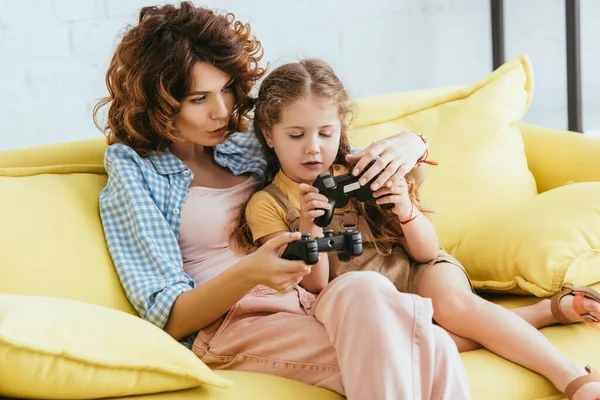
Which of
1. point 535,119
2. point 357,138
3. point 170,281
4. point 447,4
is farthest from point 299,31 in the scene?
point 170,281

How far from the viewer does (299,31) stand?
8.48ft

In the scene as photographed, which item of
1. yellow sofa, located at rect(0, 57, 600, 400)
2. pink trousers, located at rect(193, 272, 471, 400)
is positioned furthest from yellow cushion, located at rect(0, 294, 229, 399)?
pink trousers, located at rect(193, 272, 471, 400)

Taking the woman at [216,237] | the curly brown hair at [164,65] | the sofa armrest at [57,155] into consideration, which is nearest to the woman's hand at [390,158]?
the woman at [216,237]

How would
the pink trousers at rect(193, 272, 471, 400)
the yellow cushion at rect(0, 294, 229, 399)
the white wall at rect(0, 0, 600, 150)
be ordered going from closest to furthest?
the yellow cushion at rect(0, 294, 229, 399) < the pink trousers at rect(193, 272, 471, 400) < the white wall at rect(0, 0, 600, 150)

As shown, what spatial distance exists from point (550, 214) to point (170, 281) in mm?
703

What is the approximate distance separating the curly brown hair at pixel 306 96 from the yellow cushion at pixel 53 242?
24 centimetres

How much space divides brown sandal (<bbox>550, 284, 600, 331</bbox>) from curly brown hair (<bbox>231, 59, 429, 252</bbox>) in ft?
0.94

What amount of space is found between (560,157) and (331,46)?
97 cm

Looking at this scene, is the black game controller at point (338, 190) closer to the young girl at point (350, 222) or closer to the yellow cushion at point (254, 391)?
the young girl at point (350, 222)

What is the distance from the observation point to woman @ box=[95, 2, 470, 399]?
1187mm

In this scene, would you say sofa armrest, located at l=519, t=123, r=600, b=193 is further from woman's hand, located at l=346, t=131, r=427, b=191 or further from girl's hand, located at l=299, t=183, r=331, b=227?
girl's hand, located at l=299, t=183, r=331, b=227

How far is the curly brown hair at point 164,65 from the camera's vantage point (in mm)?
1493

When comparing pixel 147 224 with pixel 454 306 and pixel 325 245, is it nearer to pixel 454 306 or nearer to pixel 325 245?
pixel 325 245

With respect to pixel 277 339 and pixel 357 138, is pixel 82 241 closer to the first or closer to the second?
pixel 277 339
